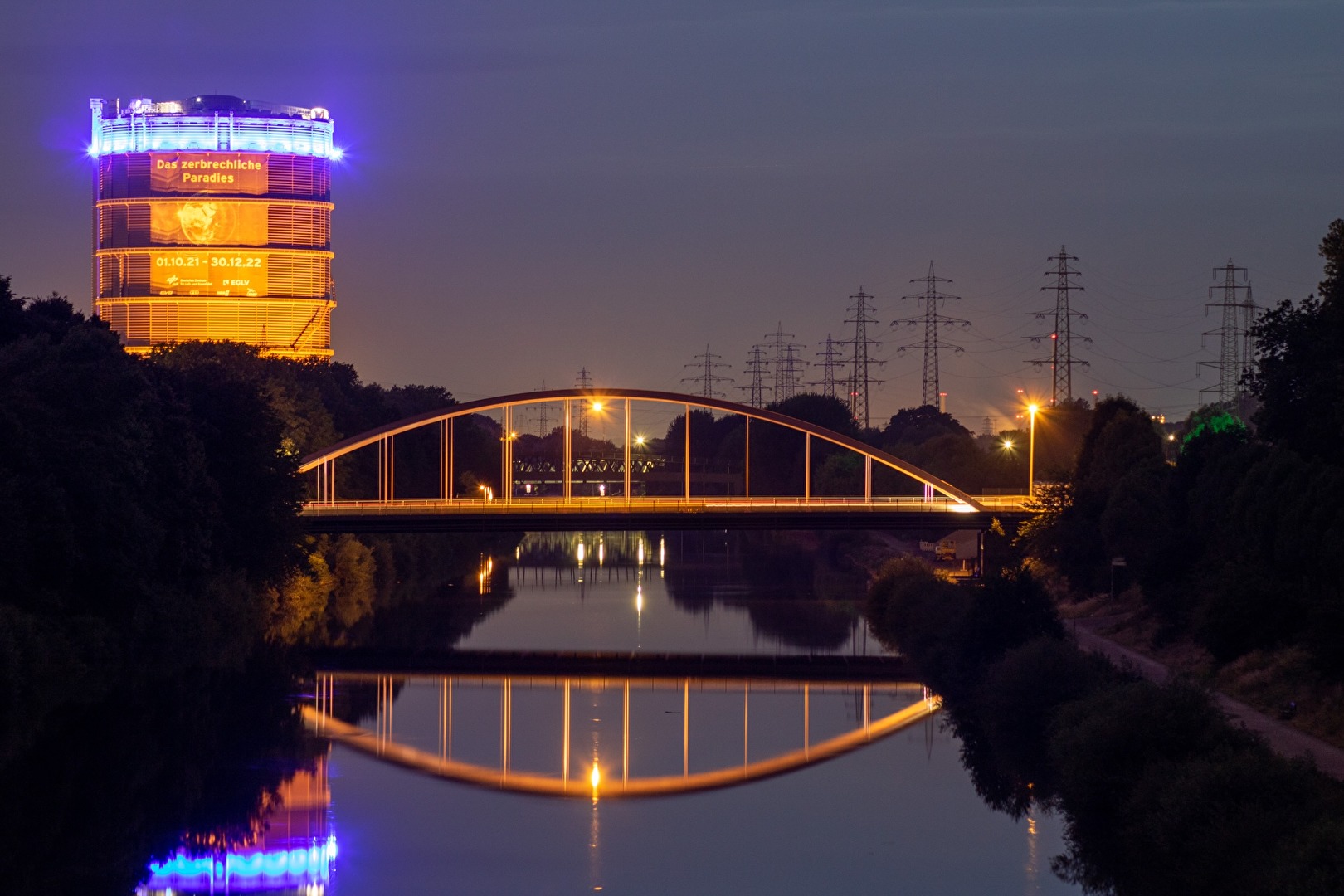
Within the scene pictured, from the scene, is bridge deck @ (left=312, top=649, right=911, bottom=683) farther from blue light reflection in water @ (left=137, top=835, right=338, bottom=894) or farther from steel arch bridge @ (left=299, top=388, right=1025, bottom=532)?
blue light reflection in water @ (left=137, top=835, right=338, bottom=894)

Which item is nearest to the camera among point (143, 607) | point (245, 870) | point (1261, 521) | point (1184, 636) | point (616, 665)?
point (245, 870)

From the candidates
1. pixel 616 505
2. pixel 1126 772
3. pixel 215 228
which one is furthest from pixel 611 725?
pixel 215 228

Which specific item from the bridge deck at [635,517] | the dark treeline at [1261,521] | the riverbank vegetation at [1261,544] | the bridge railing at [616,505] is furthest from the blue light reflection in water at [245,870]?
the bridge railing at [616,505]

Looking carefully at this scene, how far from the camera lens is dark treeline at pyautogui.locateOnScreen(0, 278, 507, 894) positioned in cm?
3475

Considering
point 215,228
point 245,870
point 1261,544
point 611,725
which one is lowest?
point 245,870

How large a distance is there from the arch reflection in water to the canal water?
0.11 metres

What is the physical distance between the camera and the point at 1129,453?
68000 millimetres

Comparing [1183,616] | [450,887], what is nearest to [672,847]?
[450,887]

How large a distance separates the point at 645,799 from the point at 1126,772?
10129 millimetres

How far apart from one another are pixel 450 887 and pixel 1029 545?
42708 mm

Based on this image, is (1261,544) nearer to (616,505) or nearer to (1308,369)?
(1308,369)

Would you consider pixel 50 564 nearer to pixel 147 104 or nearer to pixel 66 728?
pixel 66 728

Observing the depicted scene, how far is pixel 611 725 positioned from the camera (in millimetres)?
46031

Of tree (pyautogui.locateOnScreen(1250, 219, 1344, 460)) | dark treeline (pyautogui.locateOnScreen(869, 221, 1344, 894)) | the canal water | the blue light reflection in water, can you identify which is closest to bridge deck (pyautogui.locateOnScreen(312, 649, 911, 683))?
the canal water
